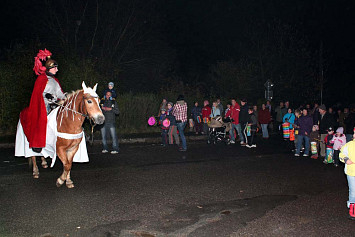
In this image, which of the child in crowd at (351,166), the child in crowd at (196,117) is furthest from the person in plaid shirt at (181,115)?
the child in crowd at (351,166)

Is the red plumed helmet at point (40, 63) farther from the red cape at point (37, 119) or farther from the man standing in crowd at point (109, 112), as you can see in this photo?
the man standing in crowd at point (109, 112)

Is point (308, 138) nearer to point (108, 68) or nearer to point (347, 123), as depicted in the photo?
point (347, 123)

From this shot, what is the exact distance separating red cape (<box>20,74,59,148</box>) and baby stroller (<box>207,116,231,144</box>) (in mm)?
8525

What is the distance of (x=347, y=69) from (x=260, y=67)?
1661 centimetres

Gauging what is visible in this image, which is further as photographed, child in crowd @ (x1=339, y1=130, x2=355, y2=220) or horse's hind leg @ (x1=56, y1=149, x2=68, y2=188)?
horse's hind leg @ (x1=56, y1=149, x2=68, y2=188)

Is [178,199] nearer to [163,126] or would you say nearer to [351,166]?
[351,166]

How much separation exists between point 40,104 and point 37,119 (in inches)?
12.9

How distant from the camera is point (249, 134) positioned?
15180 millimetres

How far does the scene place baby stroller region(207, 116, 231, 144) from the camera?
15.6 metres

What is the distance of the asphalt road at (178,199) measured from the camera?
564cm

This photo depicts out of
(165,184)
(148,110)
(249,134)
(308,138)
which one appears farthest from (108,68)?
(165,184)

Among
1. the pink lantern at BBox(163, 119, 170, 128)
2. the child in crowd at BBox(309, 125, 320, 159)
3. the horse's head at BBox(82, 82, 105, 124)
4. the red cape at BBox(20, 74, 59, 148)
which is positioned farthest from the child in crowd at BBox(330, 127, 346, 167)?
the red cape at BBox(20, 74, 59, 148)

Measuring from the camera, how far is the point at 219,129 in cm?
1602

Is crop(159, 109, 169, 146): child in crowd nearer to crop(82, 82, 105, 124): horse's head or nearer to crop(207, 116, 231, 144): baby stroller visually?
crop(207, 116, 231, 144): baby stroller
